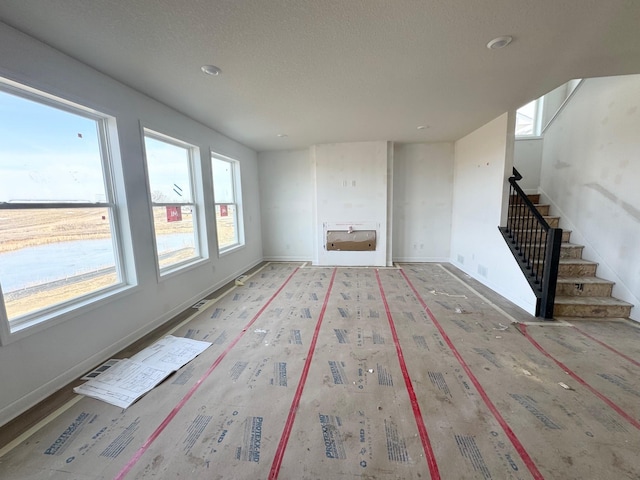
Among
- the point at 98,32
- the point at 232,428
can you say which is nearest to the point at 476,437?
the point at 232,428

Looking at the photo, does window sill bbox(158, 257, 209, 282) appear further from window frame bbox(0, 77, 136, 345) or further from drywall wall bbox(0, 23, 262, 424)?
window frame bbox(0, 77, 136, 345)

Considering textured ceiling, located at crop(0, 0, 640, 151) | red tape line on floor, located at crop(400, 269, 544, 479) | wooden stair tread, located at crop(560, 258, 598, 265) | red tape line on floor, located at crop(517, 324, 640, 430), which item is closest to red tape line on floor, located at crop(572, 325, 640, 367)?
red tape line on floor, located at crop(517, 324, 640, 430)

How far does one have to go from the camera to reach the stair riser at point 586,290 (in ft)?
10.0

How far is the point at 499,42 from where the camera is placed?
5.98ft

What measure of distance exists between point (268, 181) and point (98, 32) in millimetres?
4166

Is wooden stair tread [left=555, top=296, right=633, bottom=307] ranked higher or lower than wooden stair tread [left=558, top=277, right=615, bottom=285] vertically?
lower

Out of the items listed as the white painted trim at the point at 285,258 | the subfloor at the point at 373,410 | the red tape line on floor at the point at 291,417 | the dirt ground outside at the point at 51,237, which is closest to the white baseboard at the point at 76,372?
the subfloor at the point at 373,410

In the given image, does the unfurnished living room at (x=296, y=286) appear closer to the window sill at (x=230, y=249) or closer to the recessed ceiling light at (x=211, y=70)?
the recessed ceiling light at (x=211, y=70)

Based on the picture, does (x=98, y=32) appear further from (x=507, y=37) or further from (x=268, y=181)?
(x=268, y=181)

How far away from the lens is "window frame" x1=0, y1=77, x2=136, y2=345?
5.60 feet

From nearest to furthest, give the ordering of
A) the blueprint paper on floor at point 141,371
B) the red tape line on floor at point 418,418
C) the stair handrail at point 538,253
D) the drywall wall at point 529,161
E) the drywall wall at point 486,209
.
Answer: the red tape line on floor at point 418,418, the blueprint paper on floor at point 141,371, the stair handrail at point 538,253, the drywall wall at point 486,209, the drywall wall at point 529,161

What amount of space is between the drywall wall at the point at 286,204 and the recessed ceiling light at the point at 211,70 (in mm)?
3432

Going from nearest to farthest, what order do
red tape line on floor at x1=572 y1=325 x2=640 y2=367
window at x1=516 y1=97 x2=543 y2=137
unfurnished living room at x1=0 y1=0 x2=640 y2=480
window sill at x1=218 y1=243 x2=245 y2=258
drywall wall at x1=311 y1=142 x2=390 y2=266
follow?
unfurnished living room at x1=0 y1=0 x2=640 y2=480, red tape line on floor at x1=572 y1=325 x2=640 y2=367, window sill at x1=218 y1=243 x2=245 y2=258, window at x1=516 y1=97 x2=543 y2=137, drywall wall at x1=311 y1=142 x2=390 y2=266

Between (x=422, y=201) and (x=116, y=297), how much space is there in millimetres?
5468
